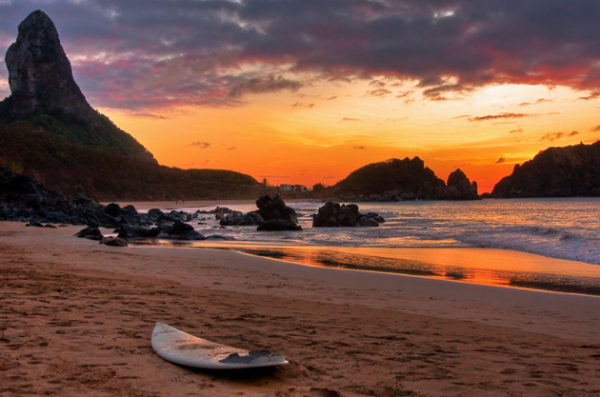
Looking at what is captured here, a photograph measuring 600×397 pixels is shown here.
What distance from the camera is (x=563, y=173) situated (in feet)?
402

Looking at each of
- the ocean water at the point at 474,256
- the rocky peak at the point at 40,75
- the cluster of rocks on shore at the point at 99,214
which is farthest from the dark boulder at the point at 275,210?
the rocky peak at the point at 40,75

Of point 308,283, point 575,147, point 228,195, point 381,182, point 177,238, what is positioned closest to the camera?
point 308,283

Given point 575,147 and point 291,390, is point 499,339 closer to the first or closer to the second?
point 291,390

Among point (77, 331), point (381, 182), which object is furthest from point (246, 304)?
point (381, 182)

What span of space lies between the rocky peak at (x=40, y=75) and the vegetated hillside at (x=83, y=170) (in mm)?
7426

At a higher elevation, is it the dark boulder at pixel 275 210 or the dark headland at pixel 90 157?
the dark headland at pixel 90 157

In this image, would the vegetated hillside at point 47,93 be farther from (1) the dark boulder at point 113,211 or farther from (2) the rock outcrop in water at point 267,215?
(2) the rock outcrop in water at point 267,215

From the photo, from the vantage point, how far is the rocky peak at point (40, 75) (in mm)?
90312

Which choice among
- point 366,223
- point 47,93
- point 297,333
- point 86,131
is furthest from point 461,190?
point 297,333

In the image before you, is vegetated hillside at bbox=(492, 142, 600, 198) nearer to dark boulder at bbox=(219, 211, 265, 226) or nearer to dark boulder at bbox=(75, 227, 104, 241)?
dark boulder at bbox=(219, 211, 265, 226)

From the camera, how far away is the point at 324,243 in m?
19.8

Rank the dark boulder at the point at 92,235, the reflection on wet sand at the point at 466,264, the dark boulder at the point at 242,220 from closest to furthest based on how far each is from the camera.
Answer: the reflection on wet sand at the point at 466,264 → the dark boulder at the point at 92,235 → the dark boulder at the point at 242,220

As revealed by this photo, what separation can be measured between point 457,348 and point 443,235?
19249 millimetres

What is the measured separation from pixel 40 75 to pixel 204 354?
10803 cm
